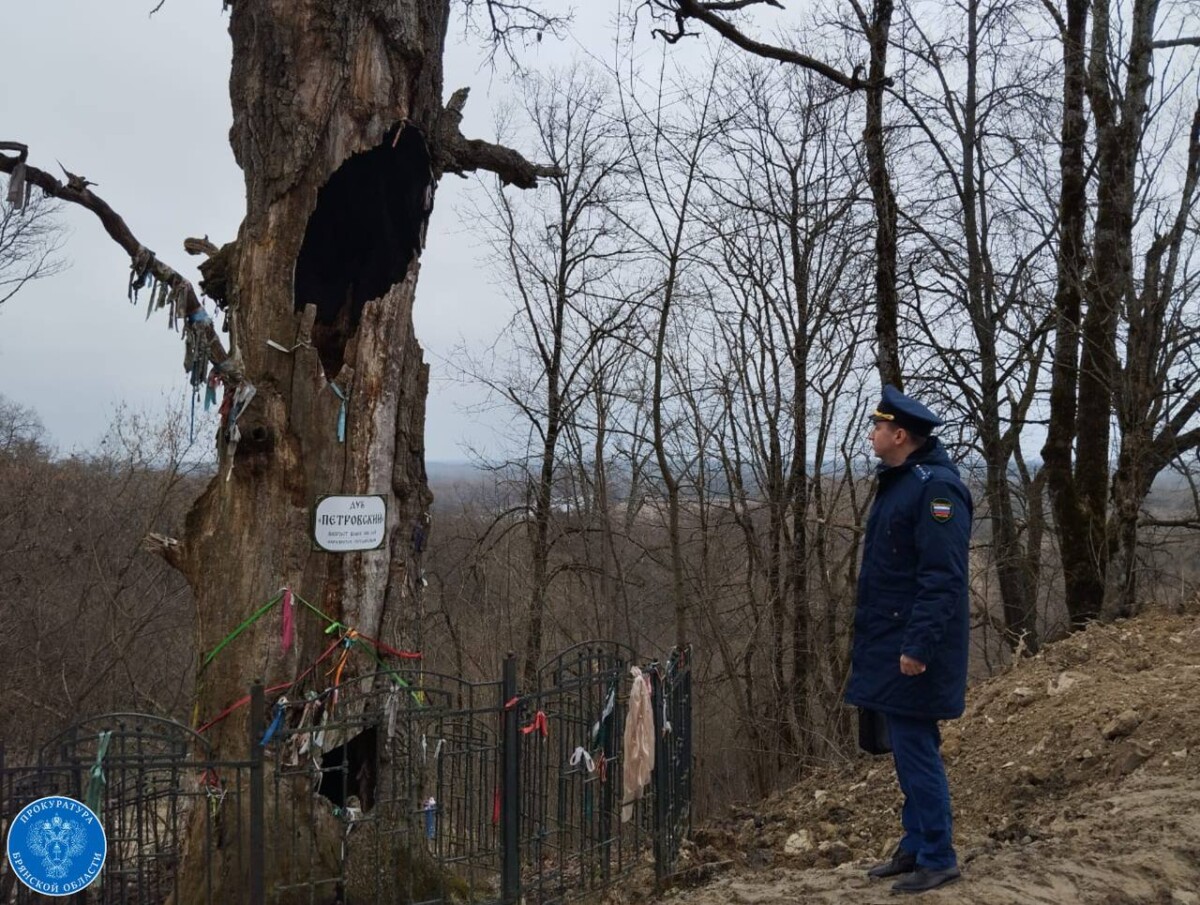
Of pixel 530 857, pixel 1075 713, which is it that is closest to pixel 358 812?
pixel 530 857

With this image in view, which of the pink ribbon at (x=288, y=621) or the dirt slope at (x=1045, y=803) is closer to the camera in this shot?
the dirt slope at (x=1045, y=803)

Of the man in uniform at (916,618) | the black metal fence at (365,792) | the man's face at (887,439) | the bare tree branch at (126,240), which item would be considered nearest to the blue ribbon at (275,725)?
the black metal fence at (365,792)

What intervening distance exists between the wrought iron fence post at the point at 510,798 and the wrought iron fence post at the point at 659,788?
96 centimetres

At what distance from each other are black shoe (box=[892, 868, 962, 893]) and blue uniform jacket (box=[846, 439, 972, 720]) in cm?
62

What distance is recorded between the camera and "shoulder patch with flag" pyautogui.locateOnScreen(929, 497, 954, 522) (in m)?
3.86

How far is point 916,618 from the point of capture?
3758mm

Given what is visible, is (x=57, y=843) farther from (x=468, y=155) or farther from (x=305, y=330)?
(x=468, y=155)

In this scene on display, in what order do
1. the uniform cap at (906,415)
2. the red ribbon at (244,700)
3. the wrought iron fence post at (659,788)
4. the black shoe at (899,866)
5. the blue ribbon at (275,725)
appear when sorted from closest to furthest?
the uniform cap at (906,415)
the black shoe at (899,866)
the blue ribbon at (275,725)
the red ribbon at (244,700)
the wrought iron fence post at (659,788)

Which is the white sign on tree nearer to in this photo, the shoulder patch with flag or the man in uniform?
the man in uniform

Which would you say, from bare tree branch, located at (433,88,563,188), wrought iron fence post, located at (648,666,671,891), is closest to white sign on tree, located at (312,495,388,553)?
wrought iron fence post, located at (648,666,671,891)

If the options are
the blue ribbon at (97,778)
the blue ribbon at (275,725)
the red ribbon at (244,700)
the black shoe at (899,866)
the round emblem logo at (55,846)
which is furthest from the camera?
the red ribbon at (244,700)

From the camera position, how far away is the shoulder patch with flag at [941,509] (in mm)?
3855

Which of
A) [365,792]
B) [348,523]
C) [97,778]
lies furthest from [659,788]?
[97,778]

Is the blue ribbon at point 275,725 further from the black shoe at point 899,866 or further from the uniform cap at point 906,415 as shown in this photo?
the uniform cap at point 906,415
